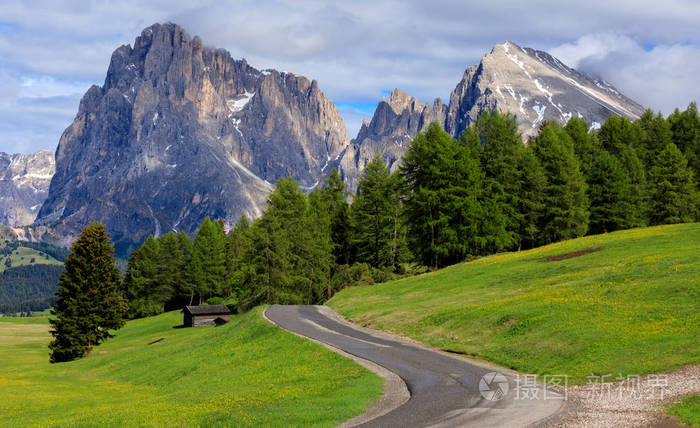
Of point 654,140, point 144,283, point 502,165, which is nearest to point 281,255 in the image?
point 502,165

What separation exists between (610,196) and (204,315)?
6421cm

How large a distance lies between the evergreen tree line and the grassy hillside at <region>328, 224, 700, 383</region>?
950 centimetres

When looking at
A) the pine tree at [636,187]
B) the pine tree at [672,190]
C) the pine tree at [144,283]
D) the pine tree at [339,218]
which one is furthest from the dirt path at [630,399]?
the pine tree at [144,283]

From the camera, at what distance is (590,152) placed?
82875 mm

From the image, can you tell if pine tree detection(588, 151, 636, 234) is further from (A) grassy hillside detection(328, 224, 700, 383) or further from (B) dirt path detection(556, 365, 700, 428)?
(B) dirt path detection(556, 365, 700, 428)

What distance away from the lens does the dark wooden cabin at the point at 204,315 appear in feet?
279

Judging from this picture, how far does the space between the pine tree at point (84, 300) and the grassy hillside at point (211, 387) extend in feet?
31.6

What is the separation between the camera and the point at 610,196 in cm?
7231

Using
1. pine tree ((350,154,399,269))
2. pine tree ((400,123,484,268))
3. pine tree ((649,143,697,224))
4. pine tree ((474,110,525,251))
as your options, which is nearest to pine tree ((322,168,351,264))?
pine tree ((350,154,399,269))

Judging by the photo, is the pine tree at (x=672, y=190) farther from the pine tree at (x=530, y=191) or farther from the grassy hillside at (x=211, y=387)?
the grassy hillside at (x=211, y=387)

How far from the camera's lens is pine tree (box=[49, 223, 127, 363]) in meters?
62.3

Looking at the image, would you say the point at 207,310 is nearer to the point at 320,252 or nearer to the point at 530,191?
the point at 320,252

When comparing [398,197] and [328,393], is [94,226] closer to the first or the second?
[398,197]

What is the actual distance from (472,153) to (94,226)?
161ft
